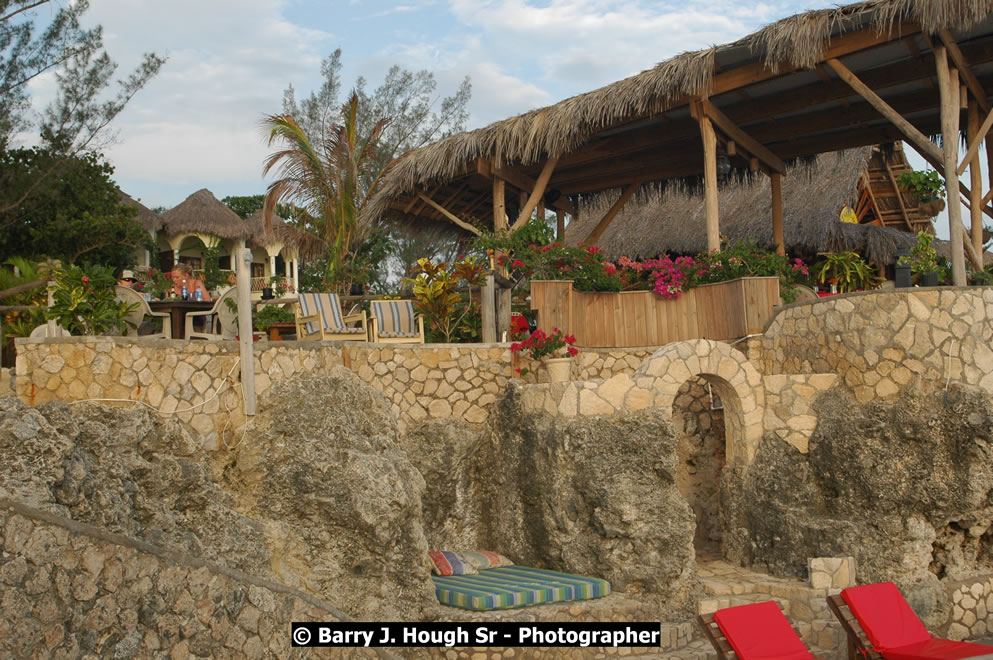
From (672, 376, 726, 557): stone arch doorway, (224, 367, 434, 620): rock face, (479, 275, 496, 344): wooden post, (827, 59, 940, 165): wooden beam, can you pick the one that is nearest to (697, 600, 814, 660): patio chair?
(224, 367, 434, 620): rock face

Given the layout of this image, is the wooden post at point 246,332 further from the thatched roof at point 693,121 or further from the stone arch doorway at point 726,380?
the thatched roof at point 693,121

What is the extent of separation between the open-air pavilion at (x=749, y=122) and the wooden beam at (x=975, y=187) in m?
0.02

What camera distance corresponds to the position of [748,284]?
10.7 metres

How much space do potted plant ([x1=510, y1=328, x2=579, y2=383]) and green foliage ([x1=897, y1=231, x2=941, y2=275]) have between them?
3.99 metres

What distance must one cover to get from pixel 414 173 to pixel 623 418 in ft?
19.8

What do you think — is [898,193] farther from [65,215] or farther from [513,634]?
[65,215]

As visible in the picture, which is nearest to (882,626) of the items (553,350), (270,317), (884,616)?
(884,616)

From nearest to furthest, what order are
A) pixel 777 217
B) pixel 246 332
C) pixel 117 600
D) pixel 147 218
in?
1. pixel 117 600
2. pixel 246 332
3. pixel 777 217
4. pixel 147 218

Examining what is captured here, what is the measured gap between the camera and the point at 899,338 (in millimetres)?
9422

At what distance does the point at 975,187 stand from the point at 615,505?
6.10 metres

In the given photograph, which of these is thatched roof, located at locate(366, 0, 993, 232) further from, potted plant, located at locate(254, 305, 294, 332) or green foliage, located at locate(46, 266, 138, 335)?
green foliage, located at locate(46, 266, 138, 335)

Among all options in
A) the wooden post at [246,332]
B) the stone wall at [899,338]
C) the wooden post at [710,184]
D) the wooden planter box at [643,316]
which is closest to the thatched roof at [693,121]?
the wooden post at [710,184]

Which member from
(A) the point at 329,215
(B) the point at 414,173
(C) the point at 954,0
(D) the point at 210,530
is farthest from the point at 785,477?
(A) the point at 329,215

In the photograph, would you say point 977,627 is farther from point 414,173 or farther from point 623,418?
point 414,173
